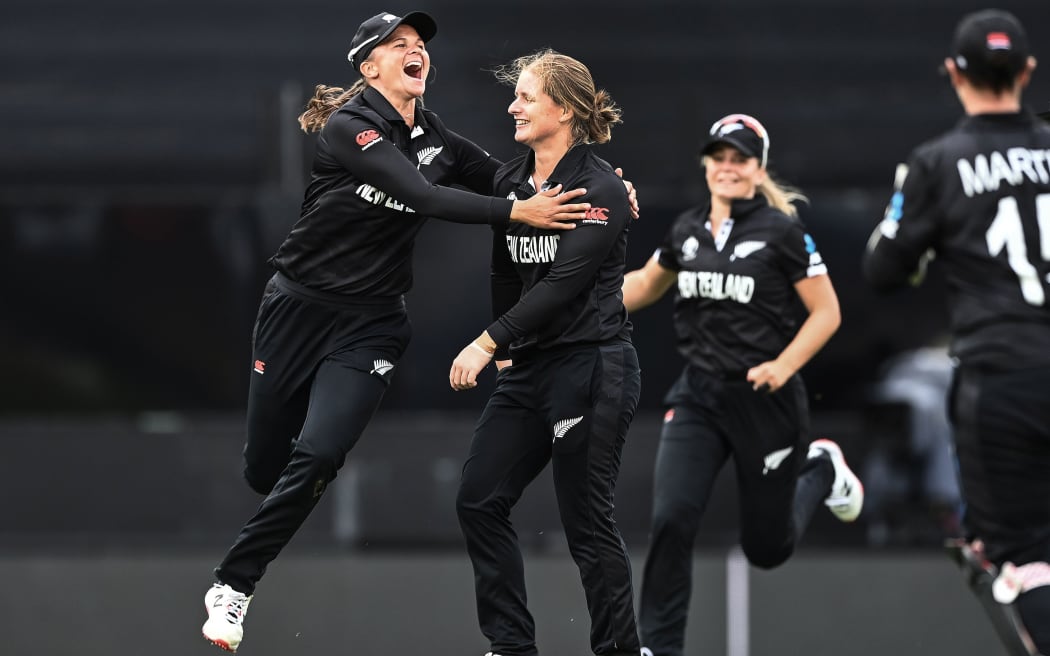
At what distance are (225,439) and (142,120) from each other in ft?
6.60

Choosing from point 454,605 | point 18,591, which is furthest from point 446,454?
point 18,591

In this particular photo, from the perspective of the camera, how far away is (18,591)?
8.02 metres

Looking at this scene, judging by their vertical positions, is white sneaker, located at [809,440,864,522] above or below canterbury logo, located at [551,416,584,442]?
below

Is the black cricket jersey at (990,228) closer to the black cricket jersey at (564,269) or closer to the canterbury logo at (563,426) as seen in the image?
the black cricket jersey at (564,269)

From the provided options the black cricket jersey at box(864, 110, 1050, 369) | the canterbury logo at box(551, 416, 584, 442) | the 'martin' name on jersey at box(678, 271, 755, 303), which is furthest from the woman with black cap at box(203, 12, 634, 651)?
the black cricket jersey at box(864, 110, 1050, 369)

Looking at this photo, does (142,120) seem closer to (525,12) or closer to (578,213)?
(525,12)

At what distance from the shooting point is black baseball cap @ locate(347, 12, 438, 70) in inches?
198

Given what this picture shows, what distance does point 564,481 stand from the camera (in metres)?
4.89

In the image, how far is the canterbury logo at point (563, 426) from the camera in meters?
4.84

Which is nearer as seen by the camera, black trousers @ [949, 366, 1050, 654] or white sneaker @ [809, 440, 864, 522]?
black trousers @ [949, 366, 1050, 654]

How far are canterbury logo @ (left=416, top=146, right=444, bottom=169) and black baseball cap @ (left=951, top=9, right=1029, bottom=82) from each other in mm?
1820

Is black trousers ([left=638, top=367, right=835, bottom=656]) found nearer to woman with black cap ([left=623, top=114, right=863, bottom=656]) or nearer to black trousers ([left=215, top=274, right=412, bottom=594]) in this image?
woman with black cap ([left=623, top=114, right=863, bottom=656])

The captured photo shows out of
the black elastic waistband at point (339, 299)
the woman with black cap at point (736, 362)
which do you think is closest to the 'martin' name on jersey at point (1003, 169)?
the woman with black cap at point (736, 362)

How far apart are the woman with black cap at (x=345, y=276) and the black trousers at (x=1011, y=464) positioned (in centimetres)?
136
